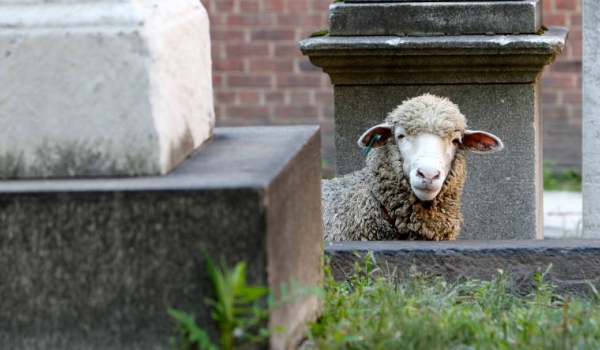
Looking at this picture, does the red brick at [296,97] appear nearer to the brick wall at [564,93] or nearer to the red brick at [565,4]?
the brick wall at [564,93]

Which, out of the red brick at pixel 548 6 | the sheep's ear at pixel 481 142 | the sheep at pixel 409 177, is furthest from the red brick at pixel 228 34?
the sheep's ear at pixel 481 142

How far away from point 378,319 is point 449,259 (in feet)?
2.48

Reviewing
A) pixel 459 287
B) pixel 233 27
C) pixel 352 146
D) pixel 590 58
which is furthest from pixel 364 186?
pixel 233 27

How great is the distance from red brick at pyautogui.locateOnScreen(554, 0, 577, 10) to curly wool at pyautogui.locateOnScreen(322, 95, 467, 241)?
444 centimetres

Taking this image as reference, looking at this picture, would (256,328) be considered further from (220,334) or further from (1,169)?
(1,169)

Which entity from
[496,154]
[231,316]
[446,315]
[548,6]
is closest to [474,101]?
[496,154]

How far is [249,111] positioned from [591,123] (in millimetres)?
4242

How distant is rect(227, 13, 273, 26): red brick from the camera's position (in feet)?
28.2

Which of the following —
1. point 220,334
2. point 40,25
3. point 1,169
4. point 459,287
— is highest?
point 40,25

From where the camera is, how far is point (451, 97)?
471cm

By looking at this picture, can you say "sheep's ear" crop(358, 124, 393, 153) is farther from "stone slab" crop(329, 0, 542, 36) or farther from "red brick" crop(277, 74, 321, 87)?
"red brick" crop(277, 74, 321, 87)

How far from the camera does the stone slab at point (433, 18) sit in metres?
4.55

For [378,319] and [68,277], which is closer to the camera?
Answer: [68,277]

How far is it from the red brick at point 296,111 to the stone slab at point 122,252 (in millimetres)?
6262
